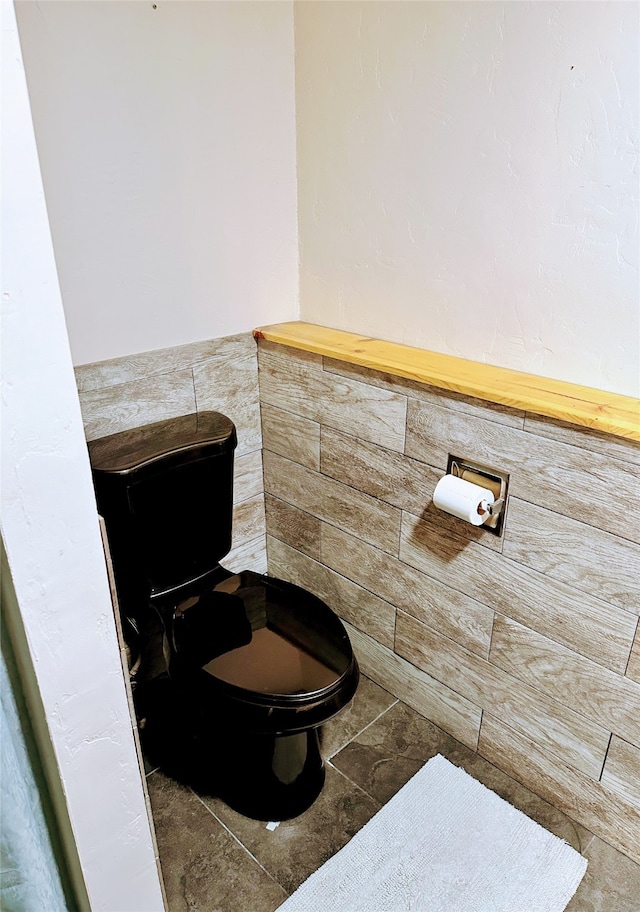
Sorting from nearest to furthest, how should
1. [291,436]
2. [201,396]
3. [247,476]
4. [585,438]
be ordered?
[585,438], [201,396], [291,436], [247,476]

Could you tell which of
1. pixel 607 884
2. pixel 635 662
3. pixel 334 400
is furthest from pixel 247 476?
pixel 607 884

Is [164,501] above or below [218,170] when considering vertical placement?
below

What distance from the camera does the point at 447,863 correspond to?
145 centimetres

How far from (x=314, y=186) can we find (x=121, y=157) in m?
0.55

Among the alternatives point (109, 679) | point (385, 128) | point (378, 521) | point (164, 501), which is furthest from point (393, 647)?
point (385, 128)

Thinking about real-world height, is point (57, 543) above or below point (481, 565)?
above

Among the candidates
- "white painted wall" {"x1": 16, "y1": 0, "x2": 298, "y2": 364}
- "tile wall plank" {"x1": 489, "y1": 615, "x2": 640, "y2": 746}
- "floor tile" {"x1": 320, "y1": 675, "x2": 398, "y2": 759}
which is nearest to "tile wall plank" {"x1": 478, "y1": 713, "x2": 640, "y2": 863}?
"tile wall plank" {"x1": 489, "y1": 615, "x2": 640, "y2": 746}

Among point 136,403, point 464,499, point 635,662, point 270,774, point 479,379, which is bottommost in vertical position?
point 270,774

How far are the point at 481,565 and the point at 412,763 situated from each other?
1.96ft

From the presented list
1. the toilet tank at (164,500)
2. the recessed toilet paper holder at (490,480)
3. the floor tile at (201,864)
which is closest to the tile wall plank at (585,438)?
the recessed toilet paper holder at (490,480)

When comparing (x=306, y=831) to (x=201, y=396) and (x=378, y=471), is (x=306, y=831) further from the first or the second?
(x=201, y=396)

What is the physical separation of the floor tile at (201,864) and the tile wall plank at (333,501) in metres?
0.81

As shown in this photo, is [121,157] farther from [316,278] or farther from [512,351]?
[512,351]

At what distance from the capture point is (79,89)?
1.38m
